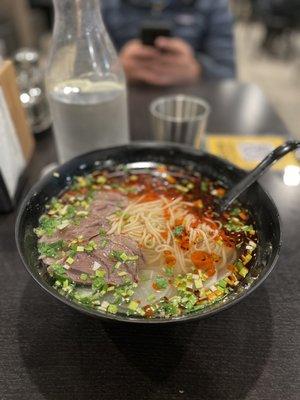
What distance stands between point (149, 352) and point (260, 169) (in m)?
0.54

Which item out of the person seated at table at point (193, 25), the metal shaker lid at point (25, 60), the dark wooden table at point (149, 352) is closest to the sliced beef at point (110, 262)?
the dark wooden table at point (149, 352)

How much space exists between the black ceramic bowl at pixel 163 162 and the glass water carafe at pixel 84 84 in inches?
6.1

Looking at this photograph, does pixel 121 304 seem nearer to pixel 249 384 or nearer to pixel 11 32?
pixel 249 384

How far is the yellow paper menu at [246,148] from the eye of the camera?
4.62 feet

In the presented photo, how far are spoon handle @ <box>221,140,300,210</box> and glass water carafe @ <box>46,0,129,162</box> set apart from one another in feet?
1.65

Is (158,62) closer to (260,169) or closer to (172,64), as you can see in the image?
(172,64)

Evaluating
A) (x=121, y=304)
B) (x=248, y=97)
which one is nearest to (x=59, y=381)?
(x=121, y=304)

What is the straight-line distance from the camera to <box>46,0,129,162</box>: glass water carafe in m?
1.16

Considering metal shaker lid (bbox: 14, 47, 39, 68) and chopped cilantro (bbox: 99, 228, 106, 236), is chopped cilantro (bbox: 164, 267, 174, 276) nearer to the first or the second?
chopped cilantro (bbox: 99, 228, 106, 236)

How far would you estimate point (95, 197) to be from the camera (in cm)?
102

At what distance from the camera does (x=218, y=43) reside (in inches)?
93.1

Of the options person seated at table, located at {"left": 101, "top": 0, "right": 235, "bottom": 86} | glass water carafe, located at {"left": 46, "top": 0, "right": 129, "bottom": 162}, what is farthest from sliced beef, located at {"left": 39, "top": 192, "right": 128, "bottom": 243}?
person seated at table, located at {"left": 101, "top": 0, "right": 235, "bottom": 86}

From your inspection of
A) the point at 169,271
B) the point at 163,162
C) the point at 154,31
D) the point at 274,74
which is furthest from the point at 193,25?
the point at 274,74

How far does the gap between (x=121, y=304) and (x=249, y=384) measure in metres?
0.31
